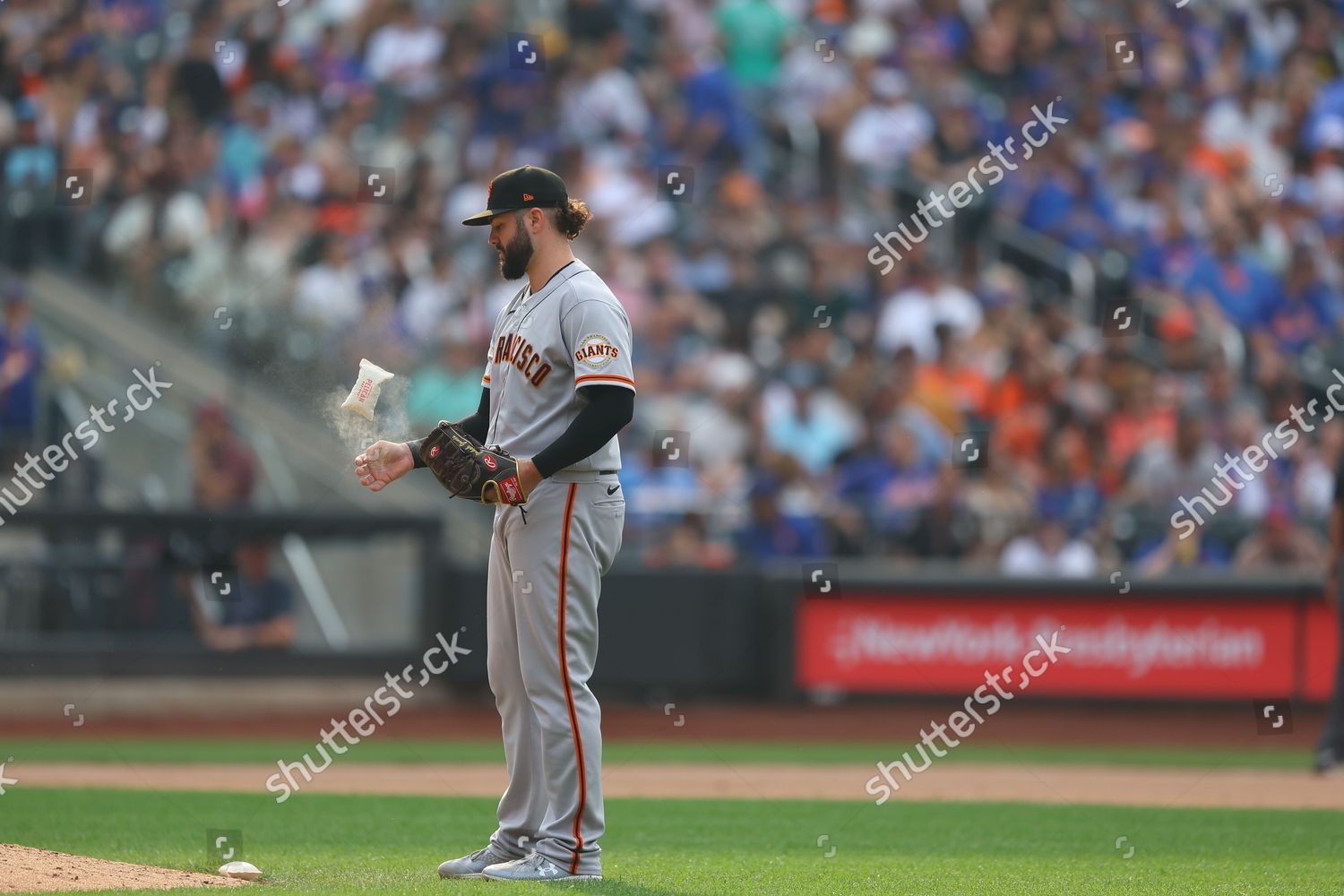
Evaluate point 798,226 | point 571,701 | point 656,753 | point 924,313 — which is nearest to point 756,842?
point 571,701

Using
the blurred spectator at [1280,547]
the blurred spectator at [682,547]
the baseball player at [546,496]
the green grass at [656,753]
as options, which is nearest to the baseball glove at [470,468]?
the baseball player at [546,496]

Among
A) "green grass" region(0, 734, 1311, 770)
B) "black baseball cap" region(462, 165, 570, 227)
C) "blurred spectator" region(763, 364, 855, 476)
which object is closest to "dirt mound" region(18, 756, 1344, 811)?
"green grass" region(0, 734, 1311, 770)

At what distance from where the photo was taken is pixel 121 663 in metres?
11.7

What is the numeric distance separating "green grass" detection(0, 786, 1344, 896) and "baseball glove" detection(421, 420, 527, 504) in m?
1.20

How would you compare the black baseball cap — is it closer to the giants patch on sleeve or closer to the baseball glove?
the giants patch on sleeve

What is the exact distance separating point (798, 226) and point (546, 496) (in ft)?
33.5

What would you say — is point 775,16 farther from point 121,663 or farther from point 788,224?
point 121,663

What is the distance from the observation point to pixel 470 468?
208 inches

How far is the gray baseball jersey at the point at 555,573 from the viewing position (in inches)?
211

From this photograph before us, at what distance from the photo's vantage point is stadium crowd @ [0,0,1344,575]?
507 inches

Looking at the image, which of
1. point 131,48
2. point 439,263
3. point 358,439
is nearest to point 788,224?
point 439,263

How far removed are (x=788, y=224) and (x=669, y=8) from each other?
3279 millimetres

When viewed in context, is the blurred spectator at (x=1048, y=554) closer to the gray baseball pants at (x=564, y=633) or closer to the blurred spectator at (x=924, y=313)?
the blurred spectator at (x=924, y=313)

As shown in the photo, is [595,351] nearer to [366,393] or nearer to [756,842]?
[366,393]
